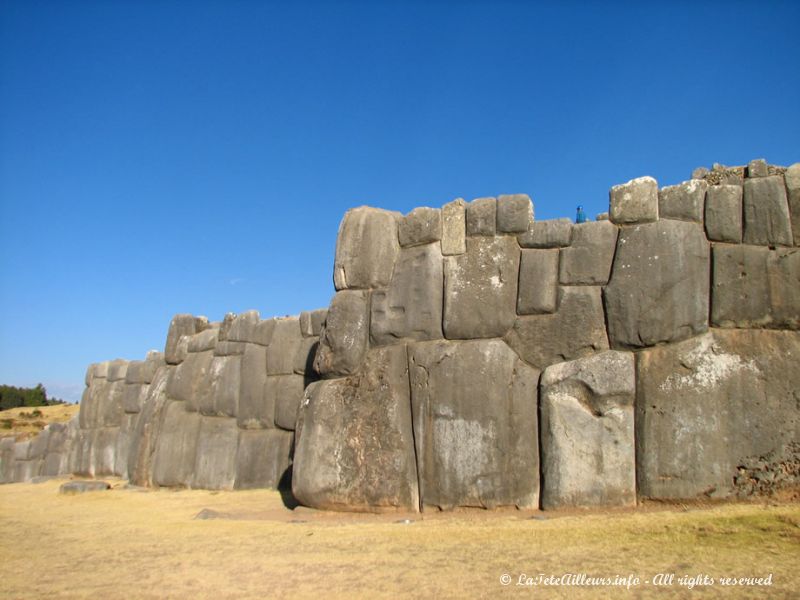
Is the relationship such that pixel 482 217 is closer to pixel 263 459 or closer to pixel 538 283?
pixel 538 283

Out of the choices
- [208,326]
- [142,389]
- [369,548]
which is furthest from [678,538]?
[142,389]

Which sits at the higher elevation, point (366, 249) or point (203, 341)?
point (366, 249)

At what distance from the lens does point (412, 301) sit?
7.15 meters

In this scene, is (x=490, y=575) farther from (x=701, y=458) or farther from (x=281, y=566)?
(x=701, y=458)

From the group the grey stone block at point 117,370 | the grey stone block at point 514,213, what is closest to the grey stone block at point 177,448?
the grey stone block at point 117,370

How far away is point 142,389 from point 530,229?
10573 mm

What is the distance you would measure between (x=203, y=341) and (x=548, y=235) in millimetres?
7548

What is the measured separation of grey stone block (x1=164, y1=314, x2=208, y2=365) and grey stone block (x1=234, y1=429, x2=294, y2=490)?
300cm

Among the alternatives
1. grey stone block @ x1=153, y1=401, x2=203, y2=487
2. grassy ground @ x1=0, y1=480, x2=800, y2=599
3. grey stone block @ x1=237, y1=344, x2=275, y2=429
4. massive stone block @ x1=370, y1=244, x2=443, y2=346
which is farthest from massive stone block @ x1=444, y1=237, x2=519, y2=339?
grey stone block @ x1=153, y1=401, x2=203, y2=487

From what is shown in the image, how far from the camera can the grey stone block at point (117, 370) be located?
15.3 metres

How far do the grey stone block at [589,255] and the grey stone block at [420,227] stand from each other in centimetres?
138

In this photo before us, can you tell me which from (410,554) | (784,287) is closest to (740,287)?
(784,287)

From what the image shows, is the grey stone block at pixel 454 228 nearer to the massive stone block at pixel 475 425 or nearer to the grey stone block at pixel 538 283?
the grey stone block at pixel 538 283

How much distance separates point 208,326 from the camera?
13.0 m
